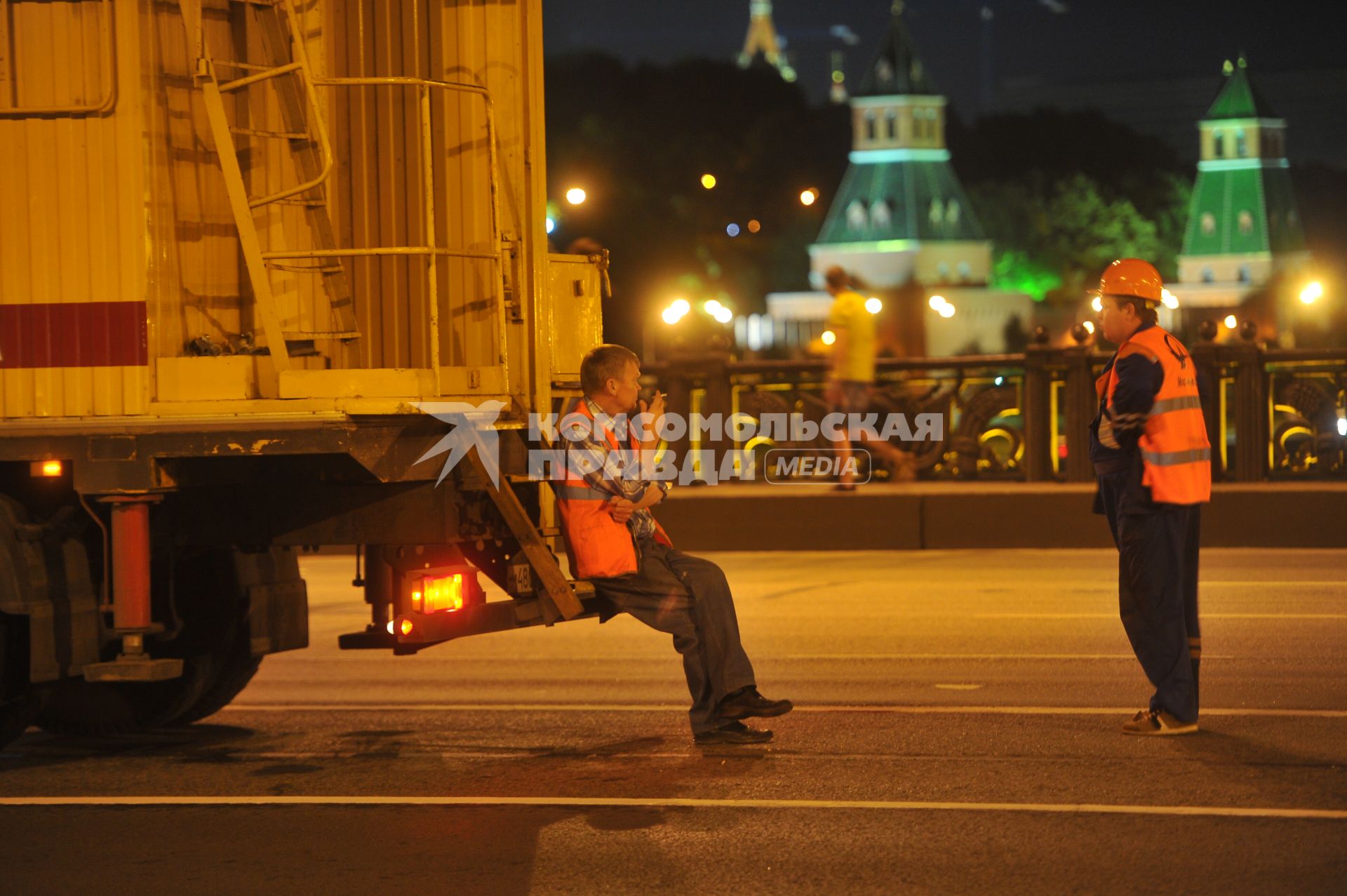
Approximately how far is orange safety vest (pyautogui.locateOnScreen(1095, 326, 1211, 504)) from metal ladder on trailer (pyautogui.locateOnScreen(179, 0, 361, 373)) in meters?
3.29

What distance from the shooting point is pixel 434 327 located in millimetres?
7156

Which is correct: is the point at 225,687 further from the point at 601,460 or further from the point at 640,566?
the point at 601,460

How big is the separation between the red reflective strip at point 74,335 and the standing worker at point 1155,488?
3.91 meters

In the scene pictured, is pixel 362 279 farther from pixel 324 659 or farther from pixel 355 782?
pixel 324 659

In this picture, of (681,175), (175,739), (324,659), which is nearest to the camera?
(175,739)

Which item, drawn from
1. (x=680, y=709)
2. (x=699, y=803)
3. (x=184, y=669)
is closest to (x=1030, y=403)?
(x=680, y=709)

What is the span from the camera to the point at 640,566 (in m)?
7.94

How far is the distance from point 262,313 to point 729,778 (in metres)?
2.56

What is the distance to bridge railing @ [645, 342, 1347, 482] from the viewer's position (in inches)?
691

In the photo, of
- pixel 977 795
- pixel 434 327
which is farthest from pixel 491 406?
pixel 977 795

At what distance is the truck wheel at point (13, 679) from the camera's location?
25.4ft

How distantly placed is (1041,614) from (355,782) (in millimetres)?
5719

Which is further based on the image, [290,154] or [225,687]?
[225,687]

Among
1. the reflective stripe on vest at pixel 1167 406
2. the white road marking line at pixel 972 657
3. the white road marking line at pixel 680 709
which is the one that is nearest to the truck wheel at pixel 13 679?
the white road marking line at pixel 680 709
